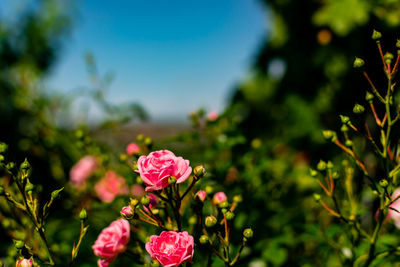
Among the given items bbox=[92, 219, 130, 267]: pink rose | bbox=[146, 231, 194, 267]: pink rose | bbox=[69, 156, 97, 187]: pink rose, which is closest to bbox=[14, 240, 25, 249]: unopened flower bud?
bbox=[92, 219, 130, 267]: pink rose

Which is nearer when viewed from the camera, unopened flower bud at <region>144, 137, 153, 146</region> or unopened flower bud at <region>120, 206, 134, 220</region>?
unopened flower bud at <region>120, 206, 134, 220</region>

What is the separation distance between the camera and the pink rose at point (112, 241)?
752 millimetres

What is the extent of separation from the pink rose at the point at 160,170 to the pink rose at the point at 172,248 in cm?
11

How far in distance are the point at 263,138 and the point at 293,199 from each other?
1299mm

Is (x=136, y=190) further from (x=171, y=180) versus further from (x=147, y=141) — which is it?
(x=171, y=180)

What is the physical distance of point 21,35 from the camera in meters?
5.06

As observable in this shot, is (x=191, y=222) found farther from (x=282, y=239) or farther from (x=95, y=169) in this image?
(x=95, y=169)

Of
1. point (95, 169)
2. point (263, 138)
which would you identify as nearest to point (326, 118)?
point (263, 138)

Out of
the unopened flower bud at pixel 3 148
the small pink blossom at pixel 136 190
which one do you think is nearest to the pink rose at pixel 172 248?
the unopened flower bud at pixel 3 148

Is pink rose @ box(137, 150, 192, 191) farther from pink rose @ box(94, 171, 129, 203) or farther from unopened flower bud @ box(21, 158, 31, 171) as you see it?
pink rose @ box(94, 171, 129, 203)

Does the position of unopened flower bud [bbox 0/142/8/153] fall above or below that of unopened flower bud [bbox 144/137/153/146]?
above

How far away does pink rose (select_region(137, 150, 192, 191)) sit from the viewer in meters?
0.70

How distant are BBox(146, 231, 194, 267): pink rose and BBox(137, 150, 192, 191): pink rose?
114 millimetres

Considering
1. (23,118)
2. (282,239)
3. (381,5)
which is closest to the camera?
(282,239)
